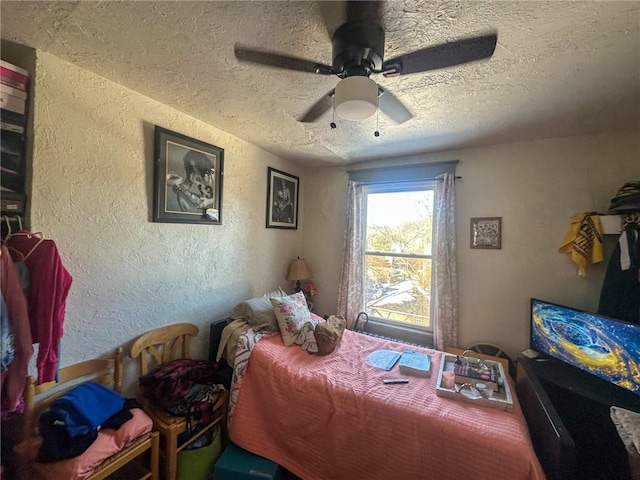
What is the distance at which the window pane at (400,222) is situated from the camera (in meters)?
2.69

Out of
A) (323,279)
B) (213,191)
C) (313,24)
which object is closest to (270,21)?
A: (313,24)

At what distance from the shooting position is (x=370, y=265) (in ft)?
9.73

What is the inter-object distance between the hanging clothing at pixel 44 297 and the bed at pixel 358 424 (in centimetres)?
96

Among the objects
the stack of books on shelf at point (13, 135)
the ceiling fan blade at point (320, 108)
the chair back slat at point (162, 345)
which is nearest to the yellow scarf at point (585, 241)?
the ceiling fan blade at point (320, 108)

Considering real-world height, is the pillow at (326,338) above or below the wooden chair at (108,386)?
above

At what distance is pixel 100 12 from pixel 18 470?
202 cm

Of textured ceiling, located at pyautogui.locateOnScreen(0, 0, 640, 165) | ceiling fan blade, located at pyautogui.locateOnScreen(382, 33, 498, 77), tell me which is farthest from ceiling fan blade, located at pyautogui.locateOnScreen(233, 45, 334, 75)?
ceiling fan blade, located at pyautogui.locateOnScreen(382, 33, 498, 77)

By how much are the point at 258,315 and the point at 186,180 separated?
3.89 ft

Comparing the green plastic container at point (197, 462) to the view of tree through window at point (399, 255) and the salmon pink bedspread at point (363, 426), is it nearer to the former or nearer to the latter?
the salmon pink bedspread at point (363, 426)

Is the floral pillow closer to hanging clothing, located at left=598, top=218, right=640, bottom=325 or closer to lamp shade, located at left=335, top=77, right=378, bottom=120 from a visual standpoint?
lamp shade, located at left=335, top=77, right=378, bottom=120

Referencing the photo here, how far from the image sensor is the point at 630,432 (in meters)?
1.13

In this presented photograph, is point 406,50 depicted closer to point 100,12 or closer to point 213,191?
point 100,12

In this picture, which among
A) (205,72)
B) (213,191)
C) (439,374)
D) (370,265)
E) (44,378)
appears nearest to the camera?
(44,378)

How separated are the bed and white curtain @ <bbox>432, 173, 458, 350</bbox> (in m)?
0.62
